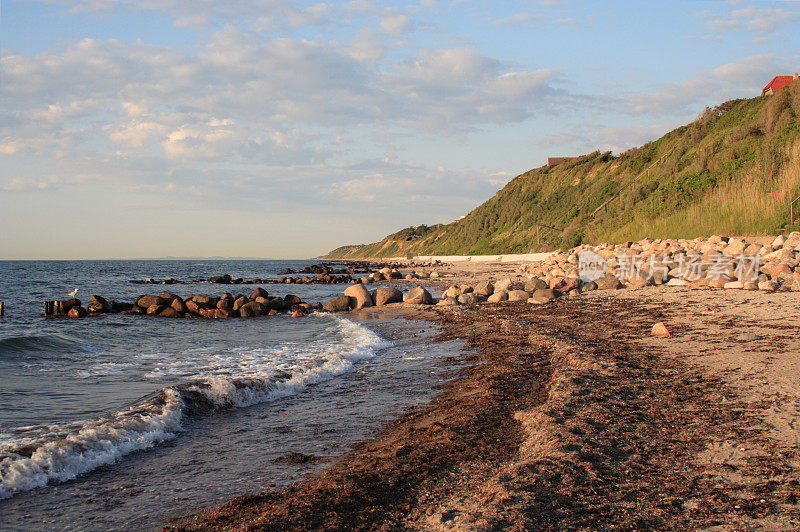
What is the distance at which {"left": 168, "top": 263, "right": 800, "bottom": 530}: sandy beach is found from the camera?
3.20 meters

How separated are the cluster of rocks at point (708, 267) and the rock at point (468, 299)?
2716 millimetres

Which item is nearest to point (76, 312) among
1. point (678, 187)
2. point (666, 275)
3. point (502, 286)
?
point (502, 286)

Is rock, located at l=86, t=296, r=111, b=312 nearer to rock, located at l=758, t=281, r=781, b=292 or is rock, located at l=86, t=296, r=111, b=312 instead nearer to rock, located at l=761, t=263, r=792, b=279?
rock, located at l=758, t=281, r=781, b=292

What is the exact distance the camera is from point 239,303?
20.5m

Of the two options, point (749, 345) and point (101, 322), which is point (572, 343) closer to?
point (749, 345)

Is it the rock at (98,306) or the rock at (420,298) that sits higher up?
the rock at (420,298)

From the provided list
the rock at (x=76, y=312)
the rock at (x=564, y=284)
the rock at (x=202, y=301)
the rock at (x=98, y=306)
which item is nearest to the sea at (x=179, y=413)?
the rock at (x=564, y=284)

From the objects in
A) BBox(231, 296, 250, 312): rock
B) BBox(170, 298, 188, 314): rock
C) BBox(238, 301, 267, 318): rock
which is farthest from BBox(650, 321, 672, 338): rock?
BBox(170, 298, 188, 314): rock

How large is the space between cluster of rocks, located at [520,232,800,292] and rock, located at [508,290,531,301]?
1.26m

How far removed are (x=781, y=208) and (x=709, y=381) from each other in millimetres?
20354

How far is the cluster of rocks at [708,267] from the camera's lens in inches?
531

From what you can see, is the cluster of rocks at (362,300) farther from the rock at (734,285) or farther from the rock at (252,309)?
the rock at (734,285)

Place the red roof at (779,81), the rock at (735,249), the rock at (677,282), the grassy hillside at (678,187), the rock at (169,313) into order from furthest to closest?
the red roof at (779,81)
the grassy hillside at (678,187)
the rock at (169,313)
the rock at (735,249)
the rock at (677,282)

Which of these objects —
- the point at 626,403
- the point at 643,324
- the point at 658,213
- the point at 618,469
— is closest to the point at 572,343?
the point at 643,324
